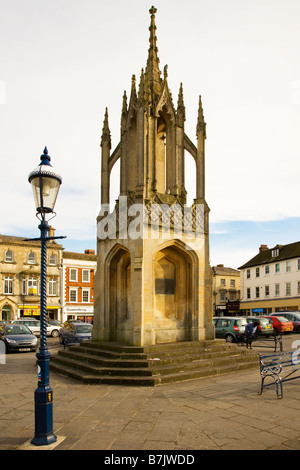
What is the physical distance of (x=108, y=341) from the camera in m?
13.7

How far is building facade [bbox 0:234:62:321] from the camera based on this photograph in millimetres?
45844

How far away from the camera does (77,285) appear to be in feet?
166

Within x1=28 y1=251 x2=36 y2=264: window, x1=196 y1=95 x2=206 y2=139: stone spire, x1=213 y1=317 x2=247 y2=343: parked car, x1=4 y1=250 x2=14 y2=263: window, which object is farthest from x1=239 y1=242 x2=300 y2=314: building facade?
x1=196 y1=95 x2=206 y2=139: stone spire

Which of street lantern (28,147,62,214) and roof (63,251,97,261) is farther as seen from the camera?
roof (63,251,97,261)

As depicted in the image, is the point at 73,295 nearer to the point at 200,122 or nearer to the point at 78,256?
the point at 78,256

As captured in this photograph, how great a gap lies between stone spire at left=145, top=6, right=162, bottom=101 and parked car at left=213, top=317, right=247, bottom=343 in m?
12.6

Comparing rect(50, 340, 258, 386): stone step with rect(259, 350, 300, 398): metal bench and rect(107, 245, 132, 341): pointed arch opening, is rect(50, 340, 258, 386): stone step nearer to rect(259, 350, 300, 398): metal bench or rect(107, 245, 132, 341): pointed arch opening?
rect(107, 245, 132, 341): pointed arch opening

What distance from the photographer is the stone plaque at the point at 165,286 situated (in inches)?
516

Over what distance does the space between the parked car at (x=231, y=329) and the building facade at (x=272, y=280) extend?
2851cm

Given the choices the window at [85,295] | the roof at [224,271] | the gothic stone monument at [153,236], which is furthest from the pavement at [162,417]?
the roof at [224,271]

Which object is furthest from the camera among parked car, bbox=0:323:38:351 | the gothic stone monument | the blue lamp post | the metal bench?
parked car, bbox=0:323:38:351

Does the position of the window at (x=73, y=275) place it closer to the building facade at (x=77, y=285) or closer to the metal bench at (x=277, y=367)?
the building facade at (x=77, y=285)

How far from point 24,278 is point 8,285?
82.3 inches

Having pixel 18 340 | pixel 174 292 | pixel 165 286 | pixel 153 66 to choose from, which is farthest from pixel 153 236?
pixel 18 340
